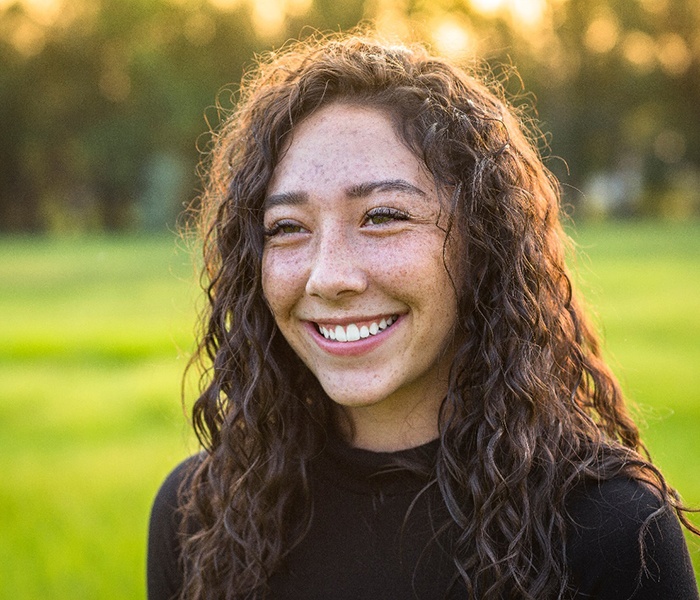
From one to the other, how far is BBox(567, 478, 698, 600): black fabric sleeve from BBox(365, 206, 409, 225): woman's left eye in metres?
0.85

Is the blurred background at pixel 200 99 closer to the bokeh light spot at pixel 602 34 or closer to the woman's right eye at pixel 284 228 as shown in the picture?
the bokeh light spot at pixel 602 34

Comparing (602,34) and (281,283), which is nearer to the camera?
(281,283)

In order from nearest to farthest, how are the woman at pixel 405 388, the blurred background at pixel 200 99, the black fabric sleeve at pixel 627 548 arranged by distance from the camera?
1. the black fabric sleeve at pixel 627 548
2. the woman at pixel 405 388
3. the blurred background at pixel 200 99

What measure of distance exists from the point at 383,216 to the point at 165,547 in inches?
46.7

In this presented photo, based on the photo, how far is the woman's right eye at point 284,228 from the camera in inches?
98.5

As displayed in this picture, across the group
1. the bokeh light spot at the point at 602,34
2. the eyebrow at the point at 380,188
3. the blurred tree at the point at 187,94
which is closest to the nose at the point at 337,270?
the eyebrow at the point at 380,188

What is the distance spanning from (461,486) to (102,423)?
757cm

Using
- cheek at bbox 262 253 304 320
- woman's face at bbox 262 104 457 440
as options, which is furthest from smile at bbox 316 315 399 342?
cheek at bbox 262 253 304 320

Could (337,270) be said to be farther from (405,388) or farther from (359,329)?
(405,388)

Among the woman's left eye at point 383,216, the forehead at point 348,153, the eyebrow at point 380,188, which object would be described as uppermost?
the forehead at point 348,153

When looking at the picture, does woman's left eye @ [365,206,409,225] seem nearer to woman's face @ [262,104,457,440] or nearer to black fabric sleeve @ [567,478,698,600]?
woman's face @ [262,104,457,440]

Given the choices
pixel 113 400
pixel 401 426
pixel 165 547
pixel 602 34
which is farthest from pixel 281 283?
pixel 602 34

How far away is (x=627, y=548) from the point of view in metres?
2.15

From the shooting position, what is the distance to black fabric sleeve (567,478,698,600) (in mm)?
2133
